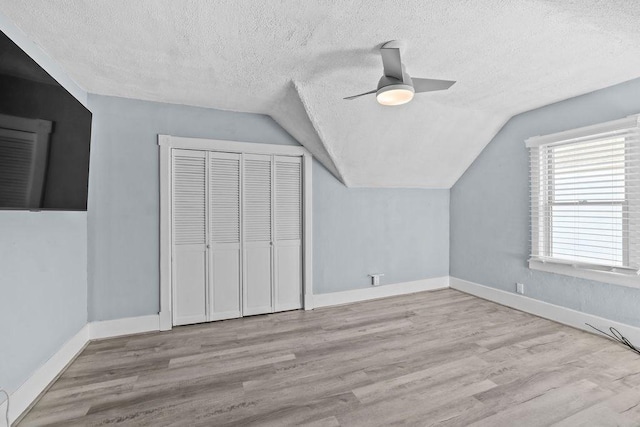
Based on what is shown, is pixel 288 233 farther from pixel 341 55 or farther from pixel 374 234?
pixel 341 55

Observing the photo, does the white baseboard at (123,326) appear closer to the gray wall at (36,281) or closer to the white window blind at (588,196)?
the gray wall at (36,281)

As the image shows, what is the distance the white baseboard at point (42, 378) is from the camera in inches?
72.8

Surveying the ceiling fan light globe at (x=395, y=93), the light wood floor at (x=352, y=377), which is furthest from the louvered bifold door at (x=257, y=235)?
the ceiling fan light globe at (x=395, y=93)

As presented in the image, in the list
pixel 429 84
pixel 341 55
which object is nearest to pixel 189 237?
pixel 341 55

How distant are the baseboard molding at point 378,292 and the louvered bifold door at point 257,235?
0.72 m

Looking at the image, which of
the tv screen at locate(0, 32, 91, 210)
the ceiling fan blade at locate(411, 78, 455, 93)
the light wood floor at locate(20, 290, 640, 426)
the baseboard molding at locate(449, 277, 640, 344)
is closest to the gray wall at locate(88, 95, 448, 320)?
the light wood floor at locate(20, 290, 640, 426)

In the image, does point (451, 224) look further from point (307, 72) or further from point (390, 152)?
point (307, 72)

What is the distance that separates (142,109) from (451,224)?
15.3 ft

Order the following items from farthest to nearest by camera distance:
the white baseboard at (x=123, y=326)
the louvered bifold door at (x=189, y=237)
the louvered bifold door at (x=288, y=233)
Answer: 1. the louvered bifold door at (x=288, y=233)
2. the louvered bifold door at (x=189, y=237)
3. the white baseboard at (x=123, y=326)

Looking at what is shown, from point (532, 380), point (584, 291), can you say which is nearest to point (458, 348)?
point (532, 380)

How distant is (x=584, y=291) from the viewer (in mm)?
3223

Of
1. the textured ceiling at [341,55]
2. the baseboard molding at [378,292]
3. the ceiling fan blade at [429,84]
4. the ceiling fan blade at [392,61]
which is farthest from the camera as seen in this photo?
the baseboard molding at [378,292]

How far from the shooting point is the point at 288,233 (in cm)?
385

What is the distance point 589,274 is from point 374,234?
2446 mm
